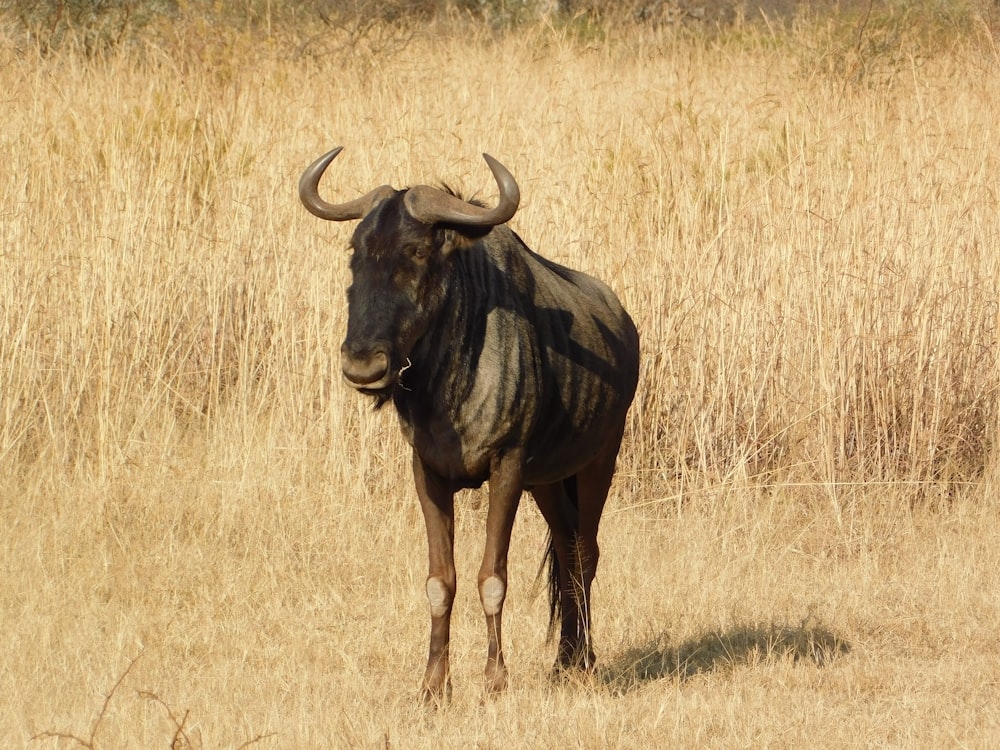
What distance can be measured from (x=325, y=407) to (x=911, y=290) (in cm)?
345

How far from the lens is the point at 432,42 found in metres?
14.1

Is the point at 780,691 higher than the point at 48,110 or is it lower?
→ lower

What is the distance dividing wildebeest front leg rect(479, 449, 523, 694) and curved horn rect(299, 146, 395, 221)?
3.27ft

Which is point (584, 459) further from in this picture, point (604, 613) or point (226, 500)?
point (226, 500)

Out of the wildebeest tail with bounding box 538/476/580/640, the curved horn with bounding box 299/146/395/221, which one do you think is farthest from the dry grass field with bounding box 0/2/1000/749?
the curved horn with bounding box 299/146/395/221

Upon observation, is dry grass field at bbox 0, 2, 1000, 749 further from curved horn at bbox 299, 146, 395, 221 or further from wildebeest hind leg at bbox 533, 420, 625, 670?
curved horn at bbox 299, 146, 395, 221

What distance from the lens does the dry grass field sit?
5.02 metres

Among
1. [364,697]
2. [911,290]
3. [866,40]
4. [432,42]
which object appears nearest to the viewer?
[364,697]

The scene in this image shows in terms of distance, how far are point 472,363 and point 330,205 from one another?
0.76 metres

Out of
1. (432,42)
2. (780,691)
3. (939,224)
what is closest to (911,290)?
(939,224)

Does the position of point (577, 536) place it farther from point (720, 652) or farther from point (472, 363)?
point (472, 363)

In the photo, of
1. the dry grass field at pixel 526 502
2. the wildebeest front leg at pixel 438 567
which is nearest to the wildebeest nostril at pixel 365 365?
the wildebeest front leg at pixel 438 567

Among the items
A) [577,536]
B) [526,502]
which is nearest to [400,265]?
[577,536]

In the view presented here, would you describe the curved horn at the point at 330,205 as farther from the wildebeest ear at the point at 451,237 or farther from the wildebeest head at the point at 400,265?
the wildebeest ear at the point at 451,237
